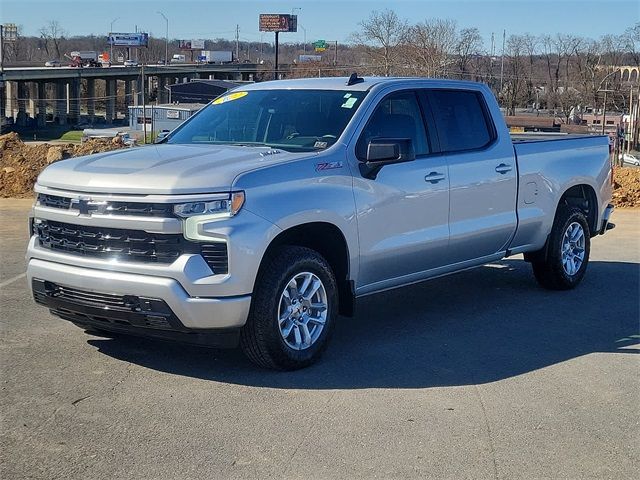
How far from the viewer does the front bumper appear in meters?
5.14

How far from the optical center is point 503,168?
7.58 m

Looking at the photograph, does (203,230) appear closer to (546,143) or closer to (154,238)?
(154,238)

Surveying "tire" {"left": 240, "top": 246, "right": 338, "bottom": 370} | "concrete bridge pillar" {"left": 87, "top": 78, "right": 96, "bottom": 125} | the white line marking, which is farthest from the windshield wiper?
"concrete bridge pillar" {"left": 87, "top": 78, "right": 96, "bottom": 125}

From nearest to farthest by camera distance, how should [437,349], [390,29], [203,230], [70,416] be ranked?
[70,416] → [203,230] → [437,349] → [390,29]

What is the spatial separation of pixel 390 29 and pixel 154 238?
64665 mm

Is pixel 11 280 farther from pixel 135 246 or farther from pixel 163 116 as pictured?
pixel 163 116

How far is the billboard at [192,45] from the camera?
18548 centimetres

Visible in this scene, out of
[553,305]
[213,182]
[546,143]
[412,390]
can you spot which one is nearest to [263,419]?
[412,390]

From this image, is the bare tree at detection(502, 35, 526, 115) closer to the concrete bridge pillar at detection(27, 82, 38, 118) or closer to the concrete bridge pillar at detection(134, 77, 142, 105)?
the concrete bridge pillar at detection(134, 77, 142, 105)

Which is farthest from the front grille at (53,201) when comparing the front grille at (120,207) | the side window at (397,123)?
the side window at (397,123)

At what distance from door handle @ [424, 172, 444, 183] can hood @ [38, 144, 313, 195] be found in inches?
48.3

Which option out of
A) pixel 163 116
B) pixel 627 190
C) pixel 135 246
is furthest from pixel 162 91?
pixel 135 246

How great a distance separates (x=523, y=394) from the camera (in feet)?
17.8

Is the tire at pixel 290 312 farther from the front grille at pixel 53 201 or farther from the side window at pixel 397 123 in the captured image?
the front grille at pixel 53 201
